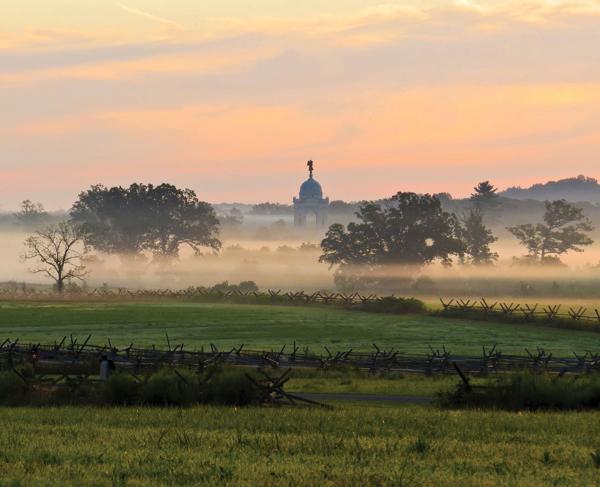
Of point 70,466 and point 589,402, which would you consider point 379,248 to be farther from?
point 70,466

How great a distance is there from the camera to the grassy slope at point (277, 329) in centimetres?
7462


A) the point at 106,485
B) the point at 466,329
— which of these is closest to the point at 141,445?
the point at 106,485

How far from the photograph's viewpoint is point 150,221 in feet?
616

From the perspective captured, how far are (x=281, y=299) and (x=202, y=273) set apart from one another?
78194 mm

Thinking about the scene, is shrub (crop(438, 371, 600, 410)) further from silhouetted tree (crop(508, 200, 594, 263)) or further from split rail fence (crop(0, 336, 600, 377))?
silhouetted tree (crop(508, 200, 594, 263))

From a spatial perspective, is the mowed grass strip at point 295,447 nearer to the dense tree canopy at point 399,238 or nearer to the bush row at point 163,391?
the bush row at point 163,391

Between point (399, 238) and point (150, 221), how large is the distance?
56.4 m

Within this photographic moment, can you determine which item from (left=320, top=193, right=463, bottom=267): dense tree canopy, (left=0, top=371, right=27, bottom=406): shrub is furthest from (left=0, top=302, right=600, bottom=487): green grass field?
(left=320, top=193, right=463, bottom=267): dense tree canopy

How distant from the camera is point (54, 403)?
3803 cm

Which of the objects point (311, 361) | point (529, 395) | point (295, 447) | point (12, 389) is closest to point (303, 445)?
point (295, 447)

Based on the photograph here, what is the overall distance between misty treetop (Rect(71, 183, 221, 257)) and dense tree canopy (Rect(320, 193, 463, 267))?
4576 cm

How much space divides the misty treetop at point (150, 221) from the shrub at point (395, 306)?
83.5m

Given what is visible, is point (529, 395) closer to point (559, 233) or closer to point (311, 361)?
point (311, 361)

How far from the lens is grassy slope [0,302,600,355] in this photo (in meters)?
74.6
